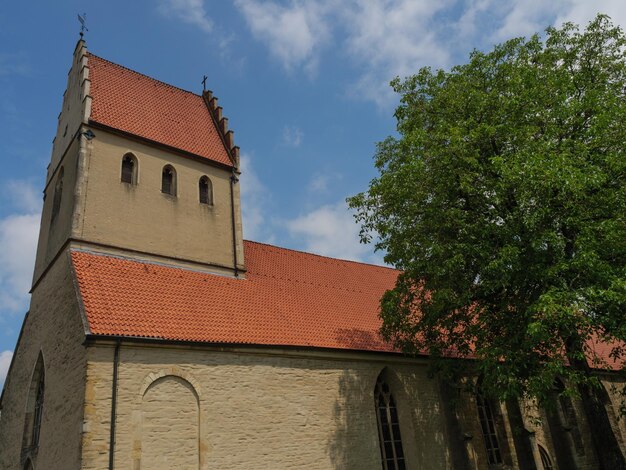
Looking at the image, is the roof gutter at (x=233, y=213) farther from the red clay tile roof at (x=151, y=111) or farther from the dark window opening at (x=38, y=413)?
the dark window opening at (x=38, y=413)

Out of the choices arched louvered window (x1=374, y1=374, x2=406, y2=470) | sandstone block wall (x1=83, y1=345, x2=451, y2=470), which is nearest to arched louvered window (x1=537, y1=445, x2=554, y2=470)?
sandstone block wall (x1=83, y1=345, x2=451, y2=470)

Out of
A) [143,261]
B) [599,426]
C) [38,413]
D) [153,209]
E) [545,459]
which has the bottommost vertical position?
[545,459]

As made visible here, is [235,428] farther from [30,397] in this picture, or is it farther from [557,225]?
[557,225]

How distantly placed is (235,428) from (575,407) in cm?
Answer: 1469

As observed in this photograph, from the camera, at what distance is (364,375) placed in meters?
13.9

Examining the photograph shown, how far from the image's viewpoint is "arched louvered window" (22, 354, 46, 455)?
39.4 ft

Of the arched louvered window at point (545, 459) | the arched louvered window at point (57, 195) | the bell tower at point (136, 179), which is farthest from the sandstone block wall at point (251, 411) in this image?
the arched louvered window at point (57, 195)

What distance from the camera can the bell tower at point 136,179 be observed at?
533 inches

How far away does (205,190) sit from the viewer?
1630 centimetres

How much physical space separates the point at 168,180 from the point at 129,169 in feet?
4.17

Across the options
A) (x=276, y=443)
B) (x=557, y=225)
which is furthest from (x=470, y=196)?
(x=276, y=443)

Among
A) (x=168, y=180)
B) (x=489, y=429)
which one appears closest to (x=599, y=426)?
(x=489, y=429)

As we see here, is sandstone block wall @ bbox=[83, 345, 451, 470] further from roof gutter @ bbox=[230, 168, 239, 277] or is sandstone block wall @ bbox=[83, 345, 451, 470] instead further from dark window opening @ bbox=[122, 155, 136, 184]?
dark window opening @ bbox=[122, 155, 136, 184]

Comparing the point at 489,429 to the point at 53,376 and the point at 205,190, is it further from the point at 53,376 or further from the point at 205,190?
the point at 53,376
